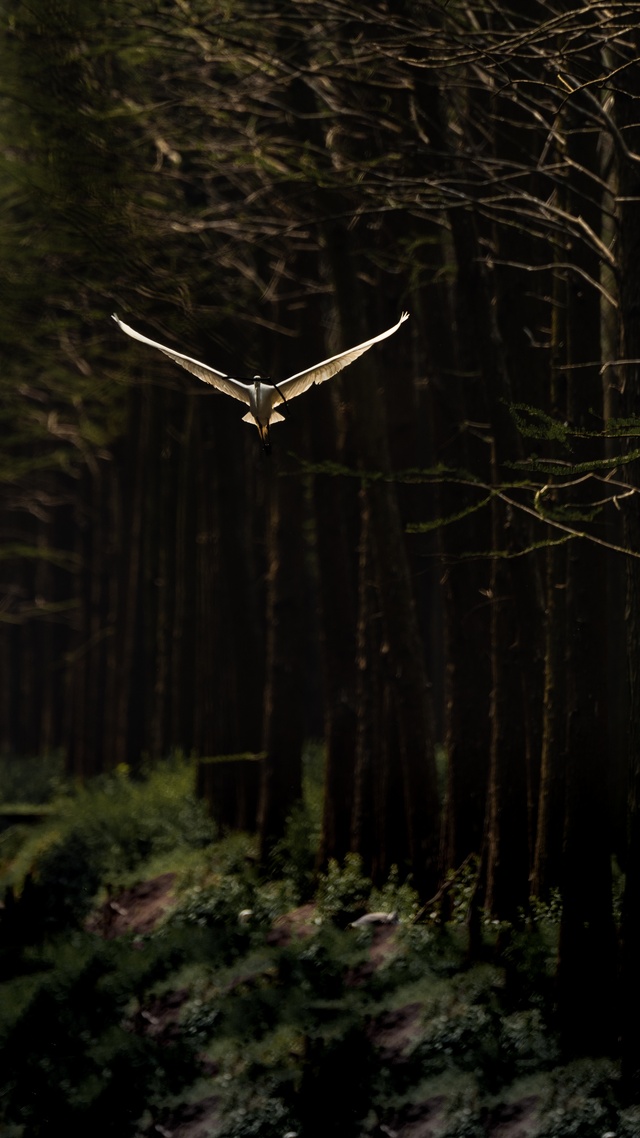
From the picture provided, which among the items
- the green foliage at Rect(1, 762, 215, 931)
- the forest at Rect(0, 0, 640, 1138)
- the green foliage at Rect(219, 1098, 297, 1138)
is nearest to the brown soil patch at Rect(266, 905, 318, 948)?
the forest at Rect(0, 0, 640, 1138)

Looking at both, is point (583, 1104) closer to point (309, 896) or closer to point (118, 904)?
point (309, 896)

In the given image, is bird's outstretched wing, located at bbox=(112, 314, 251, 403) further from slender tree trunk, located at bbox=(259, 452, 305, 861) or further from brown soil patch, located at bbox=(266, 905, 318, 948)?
slender tree trunk, located at bbox=(259, 452, 305, 861)

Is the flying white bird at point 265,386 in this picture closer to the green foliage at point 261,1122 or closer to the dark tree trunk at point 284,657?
the green foliage at point 261,1122

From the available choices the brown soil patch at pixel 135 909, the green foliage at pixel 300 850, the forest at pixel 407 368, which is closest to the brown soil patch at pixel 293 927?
the green foliage at pixel 300 850

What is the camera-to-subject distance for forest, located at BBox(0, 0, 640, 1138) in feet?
36.9

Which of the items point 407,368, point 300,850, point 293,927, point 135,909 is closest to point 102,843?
point 135,909

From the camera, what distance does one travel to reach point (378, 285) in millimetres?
16531

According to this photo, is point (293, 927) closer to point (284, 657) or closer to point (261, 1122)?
point (261, 1122)

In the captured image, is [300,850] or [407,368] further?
[407,368]

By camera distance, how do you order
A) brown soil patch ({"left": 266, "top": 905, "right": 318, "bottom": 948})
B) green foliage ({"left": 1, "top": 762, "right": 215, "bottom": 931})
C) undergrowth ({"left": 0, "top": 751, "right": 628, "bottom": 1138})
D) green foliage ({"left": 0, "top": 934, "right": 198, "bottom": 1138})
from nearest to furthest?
undergrowth ({"left": 0, "top": 751, "right": 628, "bottom": 1138})
green foliage ({"left": 0, "top": 934, "right": 198, "bottom": 1138})
brown soil patch ({"left": 266, "top": 905, "right": 318, "bottom": 948})
green foliage ({"left": 1, "top": 762, "right": 215, "bottom": 931})

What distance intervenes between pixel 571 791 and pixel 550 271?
16.4 feet

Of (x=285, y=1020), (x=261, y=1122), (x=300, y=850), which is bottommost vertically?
(x=261, y=1122)

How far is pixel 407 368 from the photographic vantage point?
57.0ft

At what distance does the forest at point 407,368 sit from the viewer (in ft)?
36.9
